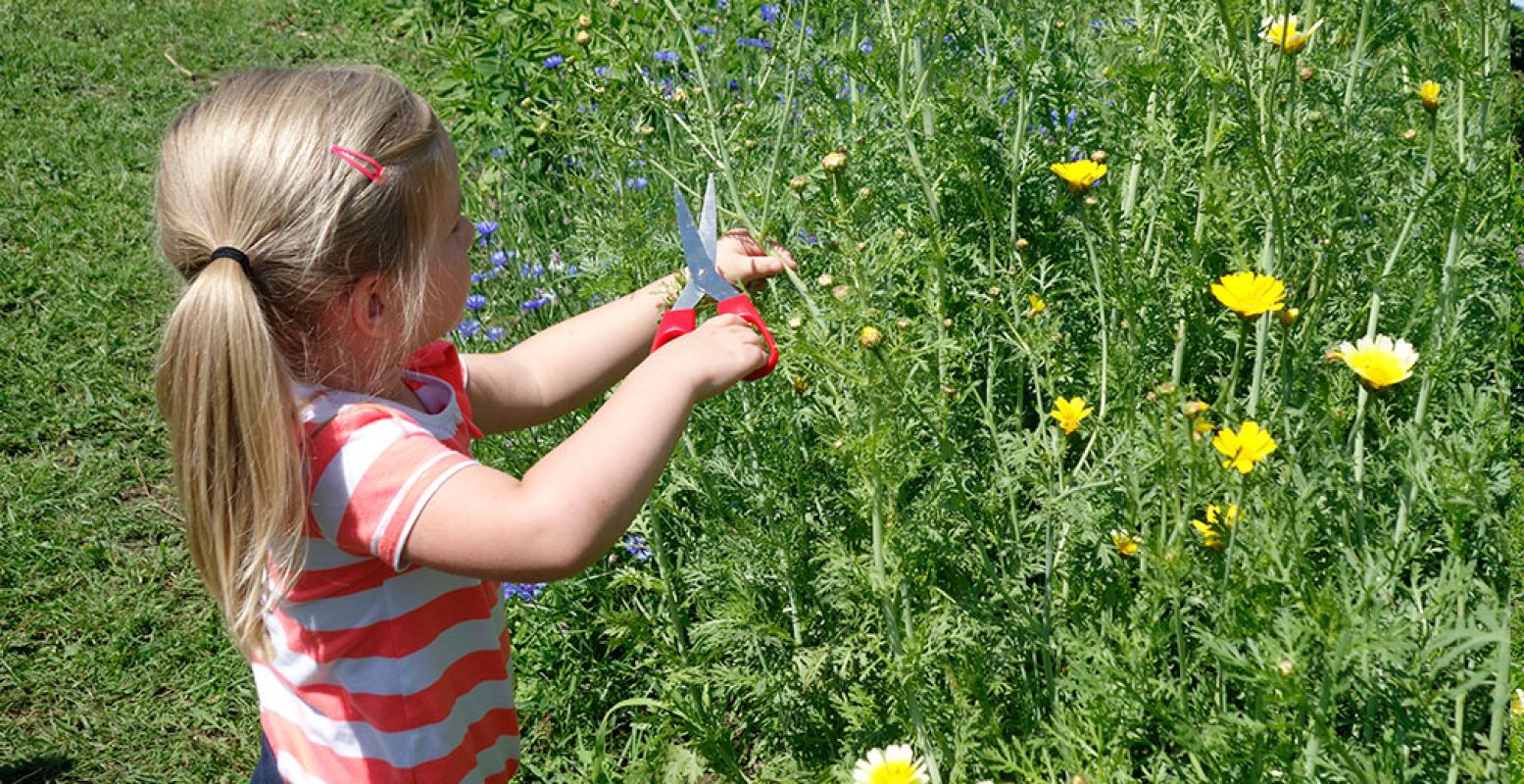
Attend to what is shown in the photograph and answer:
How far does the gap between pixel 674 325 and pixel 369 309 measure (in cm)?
35

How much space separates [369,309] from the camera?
1.60m

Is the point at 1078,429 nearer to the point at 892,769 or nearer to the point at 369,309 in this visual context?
the point at 892,769

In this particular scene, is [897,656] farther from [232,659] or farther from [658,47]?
[658,47]

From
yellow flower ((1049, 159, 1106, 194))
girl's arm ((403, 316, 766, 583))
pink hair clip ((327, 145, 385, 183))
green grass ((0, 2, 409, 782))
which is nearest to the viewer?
girl's arm ((403, 316, 766, 583))

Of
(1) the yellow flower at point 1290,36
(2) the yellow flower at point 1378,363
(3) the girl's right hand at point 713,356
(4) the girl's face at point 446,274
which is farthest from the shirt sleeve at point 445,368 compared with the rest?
(1) the yellow flower at point 1290,36

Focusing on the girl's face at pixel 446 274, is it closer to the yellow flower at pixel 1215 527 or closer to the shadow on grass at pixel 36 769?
the yellow flower at pixel 1215 527

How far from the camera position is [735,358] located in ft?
4.94

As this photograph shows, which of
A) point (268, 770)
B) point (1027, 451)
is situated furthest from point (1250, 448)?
Answer: point (268, 770)

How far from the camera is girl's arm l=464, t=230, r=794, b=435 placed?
1946mm

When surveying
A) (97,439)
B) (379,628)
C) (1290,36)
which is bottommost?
(97,439)

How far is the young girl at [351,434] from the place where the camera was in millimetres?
1446

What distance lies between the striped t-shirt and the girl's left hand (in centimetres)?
40

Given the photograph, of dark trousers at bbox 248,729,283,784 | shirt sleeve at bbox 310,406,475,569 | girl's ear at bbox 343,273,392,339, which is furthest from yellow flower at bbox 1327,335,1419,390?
dark trousers at bbox 248,729,283,784

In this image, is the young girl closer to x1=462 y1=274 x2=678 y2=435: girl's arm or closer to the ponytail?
the ponytail
